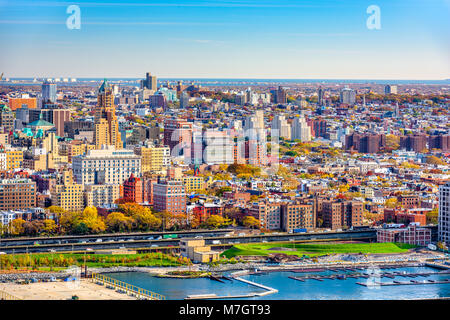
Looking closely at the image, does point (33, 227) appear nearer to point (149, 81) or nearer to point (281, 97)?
point (149, 81)

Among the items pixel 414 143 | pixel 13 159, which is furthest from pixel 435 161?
pixel 13 159

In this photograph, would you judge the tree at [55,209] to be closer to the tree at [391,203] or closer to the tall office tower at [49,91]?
the tall office tower at [49,91]

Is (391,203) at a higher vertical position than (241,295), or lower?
higher

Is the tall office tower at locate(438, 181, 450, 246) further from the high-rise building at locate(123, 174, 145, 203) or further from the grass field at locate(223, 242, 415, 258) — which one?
the high-rise building at locate(123, 174, 145, 203)

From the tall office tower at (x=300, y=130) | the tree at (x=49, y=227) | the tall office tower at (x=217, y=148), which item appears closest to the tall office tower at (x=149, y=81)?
the tall office tower at (x=217, y=148)
